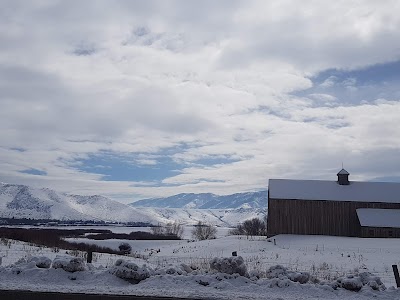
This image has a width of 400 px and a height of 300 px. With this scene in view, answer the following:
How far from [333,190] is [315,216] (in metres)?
5.29

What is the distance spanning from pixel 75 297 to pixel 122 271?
2.63m

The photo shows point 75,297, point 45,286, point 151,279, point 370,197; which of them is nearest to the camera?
point 75,297

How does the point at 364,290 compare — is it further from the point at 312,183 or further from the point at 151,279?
the point at 312,183

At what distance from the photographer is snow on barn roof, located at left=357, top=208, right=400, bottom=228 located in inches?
2093

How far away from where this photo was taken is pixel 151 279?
12844 mm

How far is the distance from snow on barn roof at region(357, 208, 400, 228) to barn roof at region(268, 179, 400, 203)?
1792 mm

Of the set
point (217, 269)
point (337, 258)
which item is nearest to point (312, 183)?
point (337, 258)

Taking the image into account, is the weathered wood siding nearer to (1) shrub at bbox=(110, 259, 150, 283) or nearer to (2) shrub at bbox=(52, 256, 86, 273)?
(1) shrub at bbox=(110, 259, 150, 283)

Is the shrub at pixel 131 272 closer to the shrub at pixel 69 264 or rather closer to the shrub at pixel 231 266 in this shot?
the shrub at pixel 69 264

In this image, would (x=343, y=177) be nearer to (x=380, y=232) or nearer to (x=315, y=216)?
(x=315, y=216)

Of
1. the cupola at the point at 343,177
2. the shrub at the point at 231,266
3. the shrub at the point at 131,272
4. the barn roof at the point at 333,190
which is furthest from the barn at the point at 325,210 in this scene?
the shrub at the point at 131,272

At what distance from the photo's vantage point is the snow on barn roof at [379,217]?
53.2m

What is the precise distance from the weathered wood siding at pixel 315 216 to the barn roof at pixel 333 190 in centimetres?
65

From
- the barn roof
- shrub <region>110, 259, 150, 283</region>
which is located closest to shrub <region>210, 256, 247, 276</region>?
shrub <region>110, 259, 150, 283</region>
